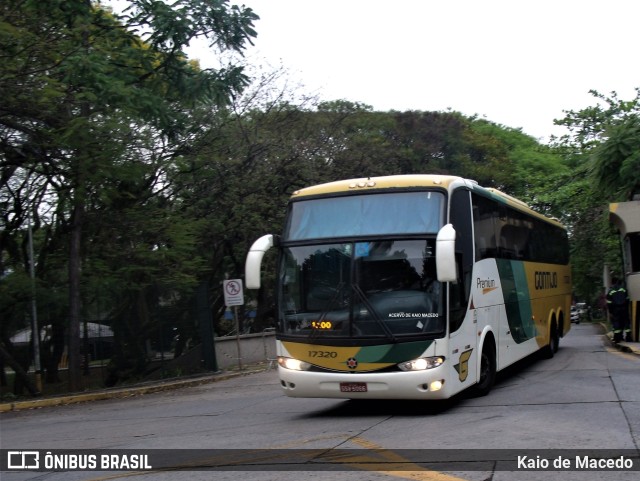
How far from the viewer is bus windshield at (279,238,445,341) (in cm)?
1021

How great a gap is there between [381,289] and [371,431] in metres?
1.97

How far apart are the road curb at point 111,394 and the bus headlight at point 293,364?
27.5 ft

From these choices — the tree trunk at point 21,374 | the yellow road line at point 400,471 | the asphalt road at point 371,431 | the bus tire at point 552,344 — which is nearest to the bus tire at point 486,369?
the asphalt road at point 371,431

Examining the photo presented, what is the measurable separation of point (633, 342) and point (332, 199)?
13056 millimetres

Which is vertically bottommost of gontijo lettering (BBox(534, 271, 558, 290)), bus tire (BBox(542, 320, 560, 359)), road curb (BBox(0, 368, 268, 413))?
road curb (BBox(0, 368, 268, 413))

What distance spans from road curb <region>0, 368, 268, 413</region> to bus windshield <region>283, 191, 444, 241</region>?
28.9ft

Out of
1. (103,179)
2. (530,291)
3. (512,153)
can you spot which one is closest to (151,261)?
(103,179)

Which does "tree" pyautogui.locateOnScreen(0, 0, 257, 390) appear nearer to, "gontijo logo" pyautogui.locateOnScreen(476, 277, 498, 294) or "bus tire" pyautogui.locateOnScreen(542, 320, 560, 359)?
"gontijo logo" pyautogui.locateOnScreen(476, 277, 498, 294)

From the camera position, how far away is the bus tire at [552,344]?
1841 centimetres

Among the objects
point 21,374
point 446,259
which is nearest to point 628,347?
point 446,259

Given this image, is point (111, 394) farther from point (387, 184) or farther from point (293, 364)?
point (387, 184)

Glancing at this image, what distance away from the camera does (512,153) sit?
46.7 m

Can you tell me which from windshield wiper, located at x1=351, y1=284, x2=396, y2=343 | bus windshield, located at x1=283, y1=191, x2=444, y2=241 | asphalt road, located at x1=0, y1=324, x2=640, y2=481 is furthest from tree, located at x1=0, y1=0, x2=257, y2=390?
windshield wiper, located at x1=351, y1=284, x2=396, y2=343

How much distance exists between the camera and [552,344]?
1897 cm
